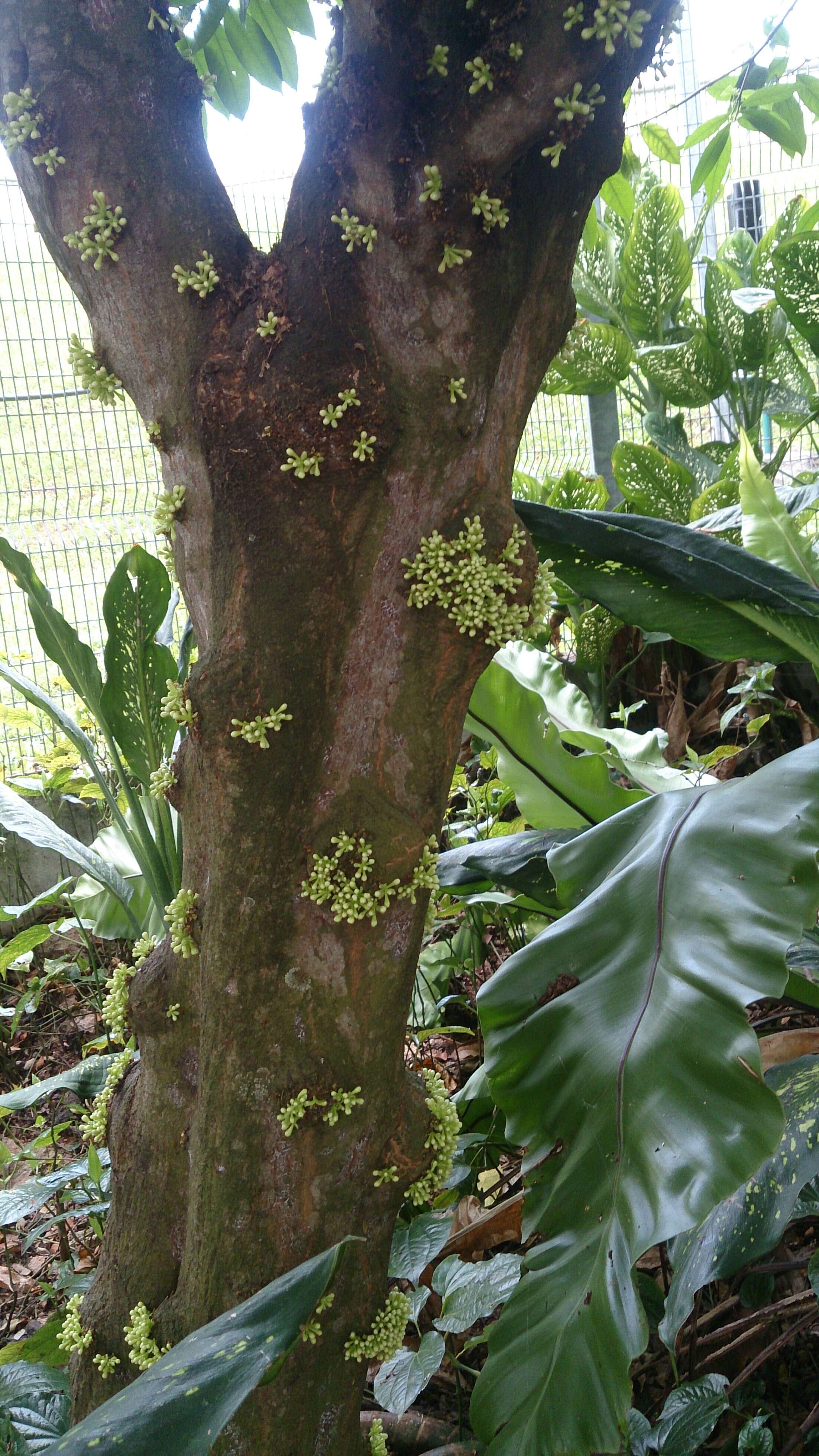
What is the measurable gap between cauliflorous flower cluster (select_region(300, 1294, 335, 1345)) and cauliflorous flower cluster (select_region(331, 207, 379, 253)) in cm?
108

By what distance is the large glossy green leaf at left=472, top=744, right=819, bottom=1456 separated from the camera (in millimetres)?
803

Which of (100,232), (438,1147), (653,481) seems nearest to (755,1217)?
(438,1147)

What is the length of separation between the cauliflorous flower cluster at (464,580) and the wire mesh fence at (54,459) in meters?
2.11

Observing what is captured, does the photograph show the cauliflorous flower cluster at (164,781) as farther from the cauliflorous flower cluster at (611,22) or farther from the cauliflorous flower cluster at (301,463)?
the cauliflorous flower cluster at (611,22)

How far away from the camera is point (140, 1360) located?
1093 millimetres

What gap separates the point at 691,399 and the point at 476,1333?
292 cm

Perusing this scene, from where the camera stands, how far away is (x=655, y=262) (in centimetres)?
331

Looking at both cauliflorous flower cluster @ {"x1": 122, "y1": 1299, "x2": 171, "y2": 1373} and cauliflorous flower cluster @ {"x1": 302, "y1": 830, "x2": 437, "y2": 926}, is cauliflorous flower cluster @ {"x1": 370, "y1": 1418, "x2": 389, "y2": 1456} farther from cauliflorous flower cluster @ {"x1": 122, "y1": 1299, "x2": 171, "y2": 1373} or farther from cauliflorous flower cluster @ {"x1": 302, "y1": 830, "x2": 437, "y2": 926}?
cauliflorous flower cluster @ {"x1": 302, "y1": 830, "x2": 437, "y2": 926}

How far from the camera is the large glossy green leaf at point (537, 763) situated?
161 centimetres

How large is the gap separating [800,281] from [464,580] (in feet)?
7.37

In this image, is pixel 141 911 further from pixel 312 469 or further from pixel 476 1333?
pixel 312 469

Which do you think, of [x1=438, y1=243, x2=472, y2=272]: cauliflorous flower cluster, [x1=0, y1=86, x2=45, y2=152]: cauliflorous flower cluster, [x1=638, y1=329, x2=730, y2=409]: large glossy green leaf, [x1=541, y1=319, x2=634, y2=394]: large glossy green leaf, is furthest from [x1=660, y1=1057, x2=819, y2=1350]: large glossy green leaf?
A: [x1=638, y1=329, x2=730, y2=409]: large glossy green leaf

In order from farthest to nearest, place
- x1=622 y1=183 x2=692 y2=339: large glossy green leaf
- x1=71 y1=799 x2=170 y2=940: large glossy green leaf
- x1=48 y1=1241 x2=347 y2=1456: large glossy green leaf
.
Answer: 1. x1=622 y1=183 x2=692 y2=339: large glossy green leaf
2. x1=71 y1=799 x2=170 y2=940: large glossy green leaf
3. x1=48 y1=1241 x2=347 y2=1456: large glossy green leaf

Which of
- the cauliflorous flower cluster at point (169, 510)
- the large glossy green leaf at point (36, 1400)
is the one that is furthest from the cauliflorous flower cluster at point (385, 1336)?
the cauliflorous flower cluster at point (169, 510)
